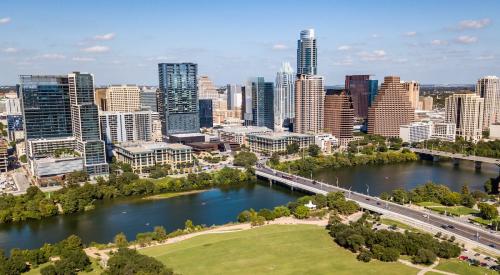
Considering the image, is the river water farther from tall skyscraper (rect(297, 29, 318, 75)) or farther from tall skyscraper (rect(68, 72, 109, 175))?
tall skyscraper (rect(297, 29, 318, 75))

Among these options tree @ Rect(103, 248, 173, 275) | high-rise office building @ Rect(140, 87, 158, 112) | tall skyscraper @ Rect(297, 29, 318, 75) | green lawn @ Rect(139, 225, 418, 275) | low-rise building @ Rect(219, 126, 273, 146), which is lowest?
green lawn @ Rect(139, 225, 418, 275)

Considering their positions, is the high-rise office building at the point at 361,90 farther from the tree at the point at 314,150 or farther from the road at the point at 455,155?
the tree at the point at 314,150

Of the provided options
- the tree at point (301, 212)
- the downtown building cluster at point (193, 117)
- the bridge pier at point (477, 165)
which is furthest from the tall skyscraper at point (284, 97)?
the tree at point (301, 212)

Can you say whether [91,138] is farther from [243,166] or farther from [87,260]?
[87,260]

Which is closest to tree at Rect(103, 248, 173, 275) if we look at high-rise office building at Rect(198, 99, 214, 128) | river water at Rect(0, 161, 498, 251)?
river water at Rect(0, 161, 498, 251)

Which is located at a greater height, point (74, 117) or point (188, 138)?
point (74, 117)

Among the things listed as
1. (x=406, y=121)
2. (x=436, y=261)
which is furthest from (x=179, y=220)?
(x=406, y=121)
